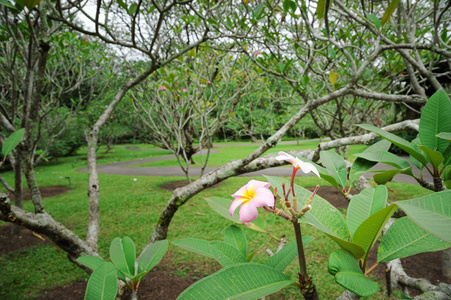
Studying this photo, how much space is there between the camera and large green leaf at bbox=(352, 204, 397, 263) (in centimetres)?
40

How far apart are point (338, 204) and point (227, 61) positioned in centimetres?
364

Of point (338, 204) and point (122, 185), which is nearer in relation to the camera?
point (338, 204)

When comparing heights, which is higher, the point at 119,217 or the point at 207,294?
the point at 207,294

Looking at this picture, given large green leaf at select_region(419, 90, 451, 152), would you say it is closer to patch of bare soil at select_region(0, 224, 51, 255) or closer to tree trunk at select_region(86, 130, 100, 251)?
tree trunk at select_region(86, 130, 100, 251)

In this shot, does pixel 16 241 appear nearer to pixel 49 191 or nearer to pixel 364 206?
pixel 49 191

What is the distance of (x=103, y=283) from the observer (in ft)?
1.85

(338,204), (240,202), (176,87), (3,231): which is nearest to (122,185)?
(3,231)

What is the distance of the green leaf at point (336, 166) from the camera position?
74cm

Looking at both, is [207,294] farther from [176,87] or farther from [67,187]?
[67,187]

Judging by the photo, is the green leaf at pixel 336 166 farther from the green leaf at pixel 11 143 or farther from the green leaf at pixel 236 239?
the green leaf at pixel 11 143

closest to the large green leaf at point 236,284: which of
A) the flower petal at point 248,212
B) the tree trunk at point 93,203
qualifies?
the flower petal at point 248,212

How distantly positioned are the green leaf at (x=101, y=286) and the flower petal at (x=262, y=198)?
0.40 m

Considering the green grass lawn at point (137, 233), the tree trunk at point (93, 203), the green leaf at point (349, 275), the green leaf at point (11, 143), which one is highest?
the green leaf at point (11, 143)

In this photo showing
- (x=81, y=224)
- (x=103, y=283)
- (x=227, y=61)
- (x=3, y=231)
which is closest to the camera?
(x=103, y=283)
